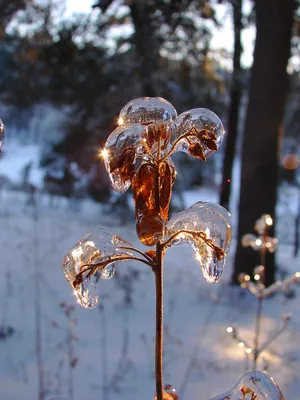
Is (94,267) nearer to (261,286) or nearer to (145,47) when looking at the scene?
(261,286)

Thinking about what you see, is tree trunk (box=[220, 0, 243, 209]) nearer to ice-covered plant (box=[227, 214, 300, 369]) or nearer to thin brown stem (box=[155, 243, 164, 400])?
ice-covered plant (box=[227, 214, 300, 369])

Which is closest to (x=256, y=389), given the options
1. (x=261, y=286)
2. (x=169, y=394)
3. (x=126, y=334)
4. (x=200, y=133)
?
(x=169, y=394)

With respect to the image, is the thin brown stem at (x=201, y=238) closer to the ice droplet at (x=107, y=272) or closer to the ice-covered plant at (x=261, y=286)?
the ice droplet at (x=107, y=272)

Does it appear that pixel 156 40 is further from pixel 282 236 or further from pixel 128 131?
pixel 282 236

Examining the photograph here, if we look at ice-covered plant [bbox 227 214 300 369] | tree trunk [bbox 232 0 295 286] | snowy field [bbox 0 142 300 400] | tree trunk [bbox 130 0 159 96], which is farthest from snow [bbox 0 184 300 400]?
tree trunk [bbox 130 0 159 96]

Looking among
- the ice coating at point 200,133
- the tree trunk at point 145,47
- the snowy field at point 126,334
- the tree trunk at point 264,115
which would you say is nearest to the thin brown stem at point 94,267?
the ice coating at point 200,133
